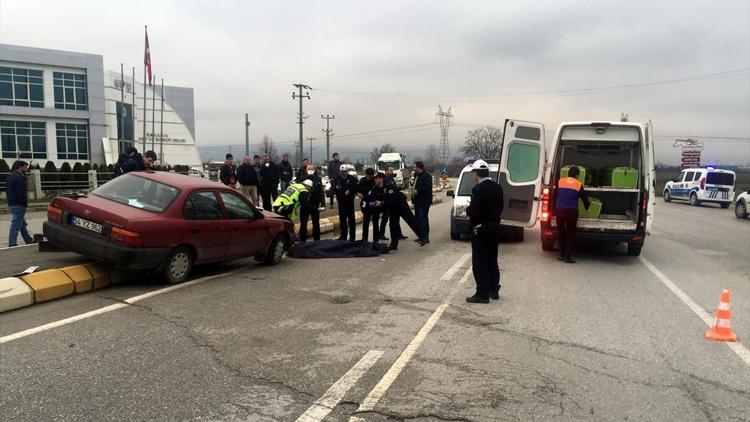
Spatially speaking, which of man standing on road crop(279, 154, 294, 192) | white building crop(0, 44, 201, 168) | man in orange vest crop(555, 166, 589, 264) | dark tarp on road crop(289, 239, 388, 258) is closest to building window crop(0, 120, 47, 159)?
white building crop(0, 44, 201, 168)

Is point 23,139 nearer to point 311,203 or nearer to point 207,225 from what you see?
point 311,203

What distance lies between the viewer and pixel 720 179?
28047mm

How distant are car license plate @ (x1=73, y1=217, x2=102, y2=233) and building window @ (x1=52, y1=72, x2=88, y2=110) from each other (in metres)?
48.1

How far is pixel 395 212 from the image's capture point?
1131 cm

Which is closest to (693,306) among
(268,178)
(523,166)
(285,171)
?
(523,166)

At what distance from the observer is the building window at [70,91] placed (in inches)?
1838

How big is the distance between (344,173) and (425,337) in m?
6.79

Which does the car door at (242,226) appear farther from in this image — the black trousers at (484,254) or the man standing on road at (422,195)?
the man standing on road at (422,195)

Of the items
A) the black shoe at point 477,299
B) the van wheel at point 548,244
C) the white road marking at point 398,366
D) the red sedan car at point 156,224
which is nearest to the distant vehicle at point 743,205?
the van wheel at point 548,244

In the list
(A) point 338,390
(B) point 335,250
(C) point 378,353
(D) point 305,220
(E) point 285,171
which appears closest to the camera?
(A) point 338,390

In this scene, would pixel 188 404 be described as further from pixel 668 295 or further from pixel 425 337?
pixel 668 295

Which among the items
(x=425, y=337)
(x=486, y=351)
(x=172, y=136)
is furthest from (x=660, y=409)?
(x=172, y=136)

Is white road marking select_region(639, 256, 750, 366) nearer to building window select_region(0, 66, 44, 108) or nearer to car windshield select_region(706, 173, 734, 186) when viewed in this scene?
car windshield select_region(706, 173, 734, 186)

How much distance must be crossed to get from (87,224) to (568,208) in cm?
793
